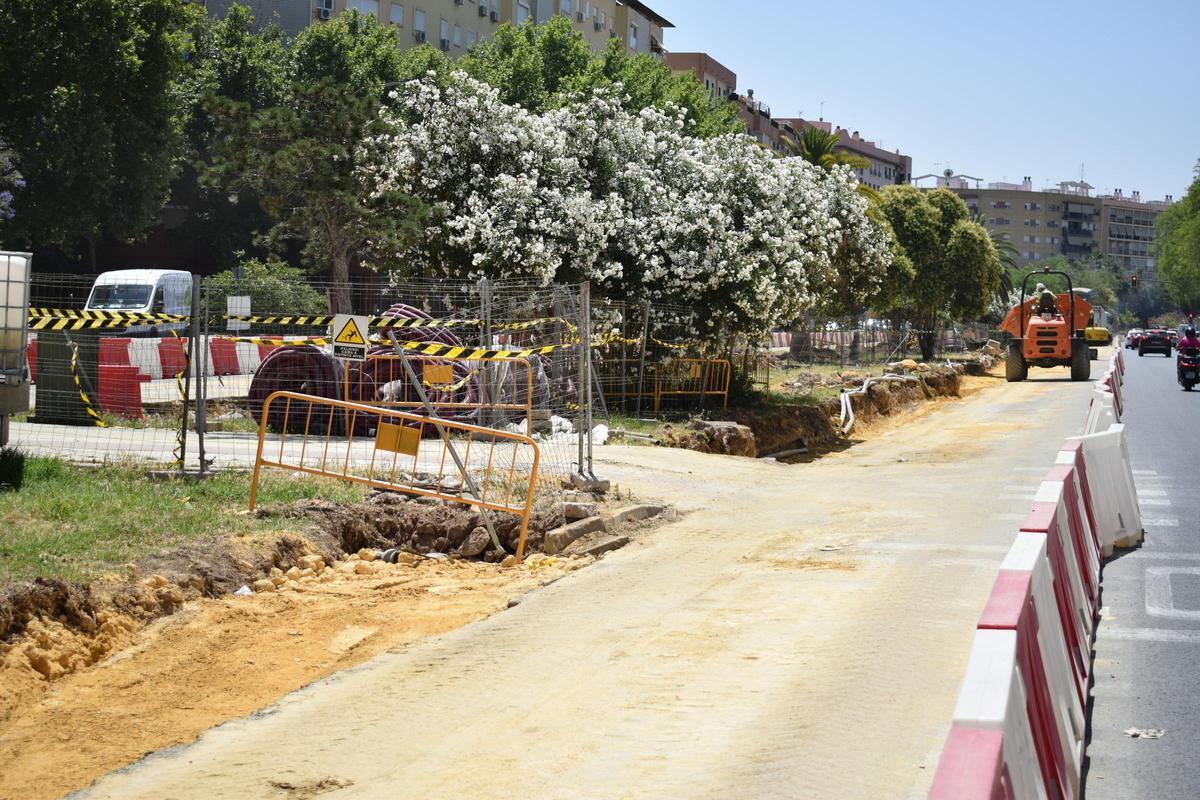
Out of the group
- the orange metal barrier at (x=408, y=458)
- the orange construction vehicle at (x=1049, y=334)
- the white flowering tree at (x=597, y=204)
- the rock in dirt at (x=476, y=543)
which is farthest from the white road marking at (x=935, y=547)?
the orange construction vehicle at (x=1049, y=334)

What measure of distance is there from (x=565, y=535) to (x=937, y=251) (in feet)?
156

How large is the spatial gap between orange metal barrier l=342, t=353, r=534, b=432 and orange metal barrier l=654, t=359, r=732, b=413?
6.65m

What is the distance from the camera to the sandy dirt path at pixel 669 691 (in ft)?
17.4

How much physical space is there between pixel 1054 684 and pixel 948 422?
24574 mm

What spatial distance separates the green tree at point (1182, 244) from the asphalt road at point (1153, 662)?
92270 mm

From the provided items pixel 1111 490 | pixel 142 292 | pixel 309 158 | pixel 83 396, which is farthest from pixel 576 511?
pixel 309 158

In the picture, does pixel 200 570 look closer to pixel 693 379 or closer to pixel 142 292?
pixel 693 379

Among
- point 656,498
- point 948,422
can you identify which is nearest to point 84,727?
point 656,498

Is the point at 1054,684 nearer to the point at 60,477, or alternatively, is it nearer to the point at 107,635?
the point at 107,635

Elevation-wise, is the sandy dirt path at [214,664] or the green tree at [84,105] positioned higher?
the green tree at [84,105]

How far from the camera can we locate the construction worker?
39.0 m

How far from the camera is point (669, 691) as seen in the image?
21.6ft

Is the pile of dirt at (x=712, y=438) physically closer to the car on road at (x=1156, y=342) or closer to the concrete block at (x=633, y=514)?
the concrete block at (x=633, y=514)

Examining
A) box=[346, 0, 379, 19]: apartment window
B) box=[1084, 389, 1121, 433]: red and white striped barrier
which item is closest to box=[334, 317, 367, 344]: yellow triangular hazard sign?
box=[1084, 389, 1121, 433]: red and white striped barrier
